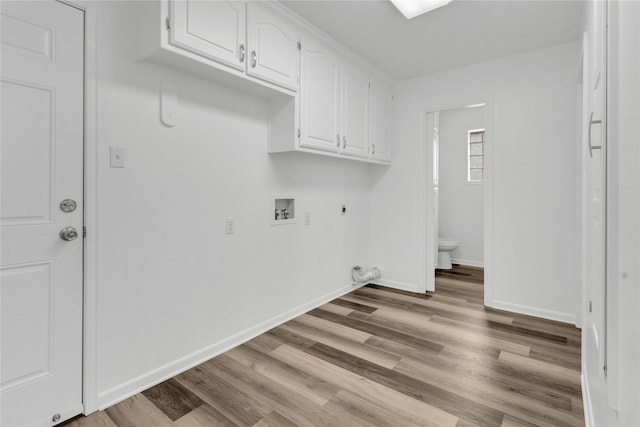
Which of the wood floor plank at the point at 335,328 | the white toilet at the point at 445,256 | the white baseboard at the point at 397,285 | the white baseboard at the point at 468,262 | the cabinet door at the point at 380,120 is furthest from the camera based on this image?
the white baseboard at the point at 468,262

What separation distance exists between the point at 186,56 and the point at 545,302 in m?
3.49

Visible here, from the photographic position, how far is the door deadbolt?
5.17ft

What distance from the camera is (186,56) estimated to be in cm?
176

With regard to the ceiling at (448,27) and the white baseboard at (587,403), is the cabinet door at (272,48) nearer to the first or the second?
the ceiling at (448,27)

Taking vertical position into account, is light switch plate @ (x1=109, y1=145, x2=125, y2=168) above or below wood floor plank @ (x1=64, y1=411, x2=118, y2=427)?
above

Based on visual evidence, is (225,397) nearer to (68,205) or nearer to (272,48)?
(68,205)

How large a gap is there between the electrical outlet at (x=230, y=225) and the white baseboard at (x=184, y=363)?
78cm

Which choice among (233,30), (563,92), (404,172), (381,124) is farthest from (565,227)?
(233,30)

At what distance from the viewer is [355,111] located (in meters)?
3.16

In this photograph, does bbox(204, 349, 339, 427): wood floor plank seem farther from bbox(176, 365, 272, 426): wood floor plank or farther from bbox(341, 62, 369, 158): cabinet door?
bbox(341, 62, 369, 158): cabinet door

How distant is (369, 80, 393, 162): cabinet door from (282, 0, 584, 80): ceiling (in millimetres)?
352

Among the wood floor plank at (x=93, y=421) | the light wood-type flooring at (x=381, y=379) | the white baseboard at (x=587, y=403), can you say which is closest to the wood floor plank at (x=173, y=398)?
the light wood-type flooring at (x=381, y=379)

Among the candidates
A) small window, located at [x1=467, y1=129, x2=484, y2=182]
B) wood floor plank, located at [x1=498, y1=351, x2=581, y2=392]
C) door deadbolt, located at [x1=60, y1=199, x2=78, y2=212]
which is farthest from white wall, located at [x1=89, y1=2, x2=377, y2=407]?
small window, located at [x1=467, y1=129, x2=484, y2=182]

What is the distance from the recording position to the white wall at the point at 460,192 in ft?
16.6
